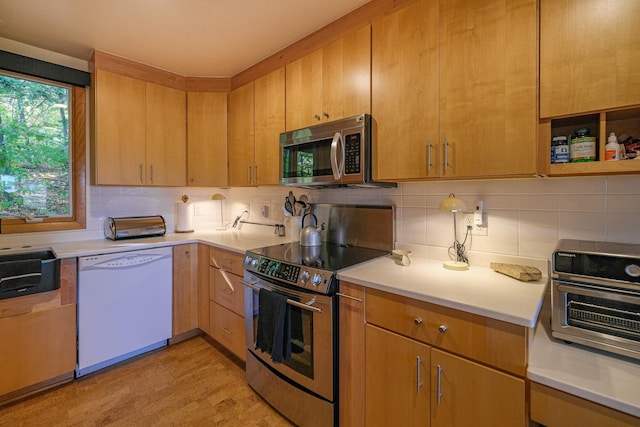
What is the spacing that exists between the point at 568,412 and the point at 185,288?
2.48m

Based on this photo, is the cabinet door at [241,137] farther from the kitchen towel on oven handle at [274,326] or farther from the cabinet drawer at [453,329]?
the cabinet drawer at [453,329]

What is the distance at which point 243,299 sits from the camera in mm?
2023

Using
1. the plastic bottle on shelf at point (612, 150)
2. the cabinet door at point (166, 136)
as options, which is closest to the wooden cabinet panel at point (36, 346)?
the cabinet door at point (166, 136)

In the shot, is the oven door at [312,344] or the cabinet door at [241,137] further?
the cabinet door at [241,137]

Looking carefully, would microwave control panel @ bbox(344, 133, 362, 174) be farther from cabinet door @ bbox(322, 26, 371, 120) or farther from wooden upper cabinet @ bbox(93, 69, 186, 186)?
wooden upper cabinet @ bbox(93, 69, 186, 186)

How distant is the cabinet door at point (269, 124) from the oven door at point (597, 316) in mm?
1757

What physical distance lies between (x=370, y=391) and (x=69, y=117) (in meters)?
Answer: 3.03

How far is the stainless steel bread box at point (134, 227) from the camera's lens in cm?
236

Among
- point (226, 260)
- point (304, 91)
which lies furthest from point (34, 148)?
point (304, 91)

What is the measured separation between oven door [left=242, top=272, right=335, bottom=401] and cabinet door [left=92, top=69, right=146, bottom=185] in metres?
1.62

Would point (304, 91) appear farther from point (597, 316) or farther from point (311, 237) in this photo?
point (597, 316)

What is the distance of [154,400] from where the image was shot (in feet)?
5.98

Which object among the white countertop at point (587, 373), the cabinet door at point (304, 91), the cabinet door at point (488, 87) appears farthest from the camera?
the cabinet door at point (304, 91)

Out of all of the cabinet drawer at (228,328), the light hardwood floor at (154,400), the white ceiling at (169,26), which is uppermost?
the white ceiling at (169,26)
